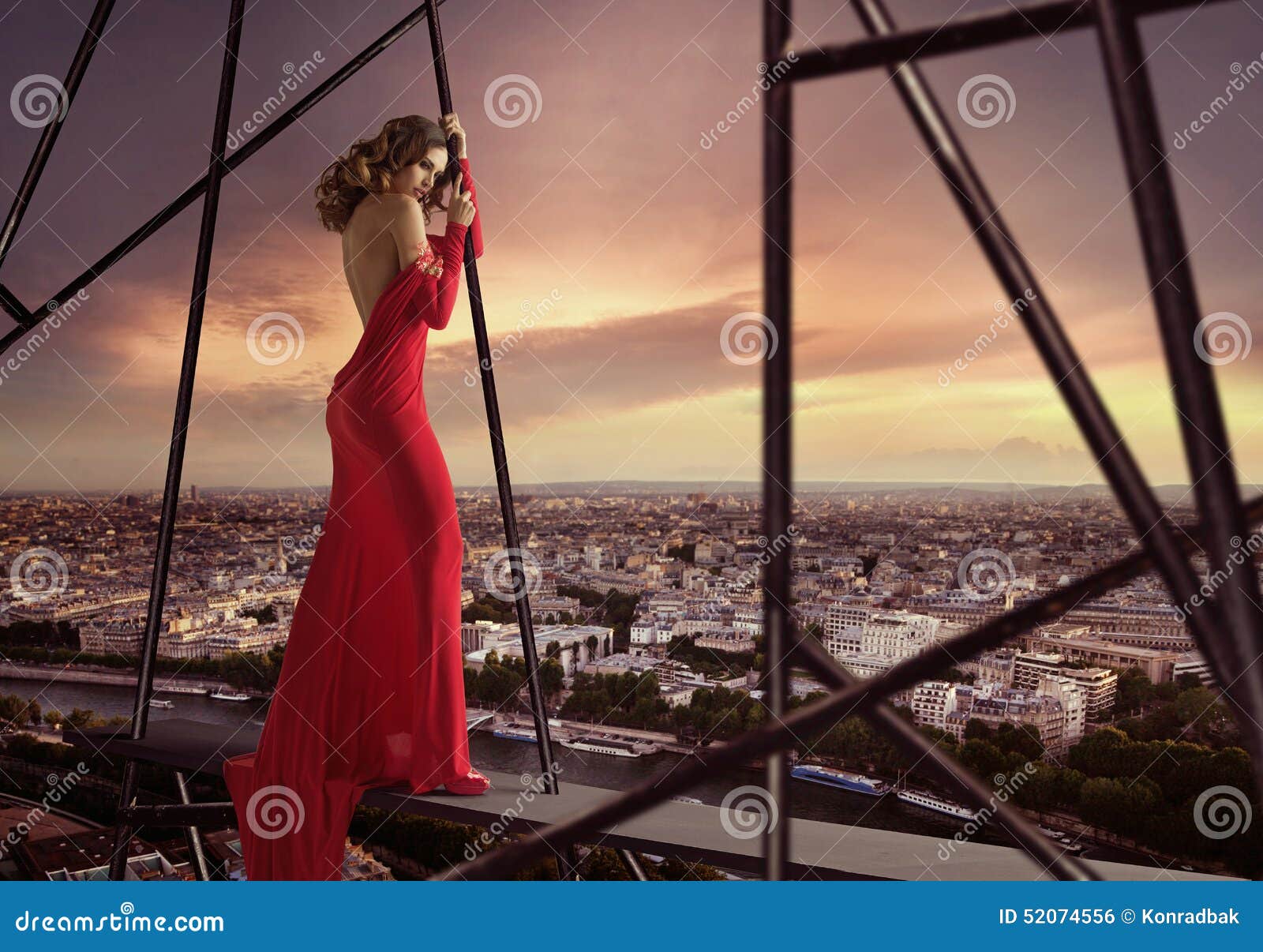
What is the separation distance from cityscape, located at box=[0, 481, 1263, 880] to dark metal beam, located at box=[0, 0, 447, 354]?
1317 mm

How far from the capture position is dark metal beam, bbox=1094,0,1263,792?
618mm

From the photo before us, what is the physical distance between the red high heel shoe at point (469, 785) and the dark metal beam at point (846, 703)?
1.69m

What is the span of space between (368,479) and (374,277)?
0.52 meters

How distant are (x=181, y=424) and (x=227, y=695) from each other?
2.37 metres

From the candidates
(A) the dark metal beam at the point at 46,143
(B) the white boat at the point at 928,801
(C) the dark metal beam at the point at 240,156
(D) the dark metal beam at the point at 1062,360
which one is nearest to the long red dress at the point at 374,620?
(C) the dark metal beam at the point at 240,156

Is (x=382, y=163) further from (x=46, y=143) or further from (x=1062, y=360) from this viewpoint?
(x=1062, y=360)

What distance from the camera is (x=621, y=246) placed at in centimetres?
541

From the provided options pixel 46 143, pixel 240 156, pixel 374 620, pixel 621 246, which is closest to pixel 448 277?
pixel 374 620

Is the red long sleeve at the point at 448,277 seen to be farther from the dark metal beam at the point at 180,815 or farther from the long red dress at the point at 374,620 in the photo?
the dark metal beam at the point at 180,815

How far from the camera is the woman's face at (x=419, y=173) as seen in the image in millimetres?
2461

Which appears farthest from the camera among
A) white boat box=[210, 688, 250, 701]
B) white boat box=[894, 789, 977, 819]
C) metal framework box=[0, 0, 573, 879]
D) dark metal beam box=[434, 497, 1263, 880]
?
white boat box=[210, 688, 250, 701]

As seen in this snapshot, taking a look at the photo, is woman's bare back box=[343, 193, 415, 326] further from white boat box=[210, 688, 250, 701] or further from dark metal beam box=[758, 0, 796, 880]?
white boat box=[210, 688, 250, 701]

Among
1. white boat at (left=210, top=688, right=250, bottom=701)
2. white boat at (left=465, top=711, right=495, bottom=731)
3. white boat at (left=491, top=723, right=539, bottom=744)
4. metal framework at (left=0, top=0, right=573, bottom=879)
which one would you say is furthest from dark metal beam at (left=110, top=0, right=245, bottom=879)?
white boat at (left=210, top=688, right=250, bottom=701)
